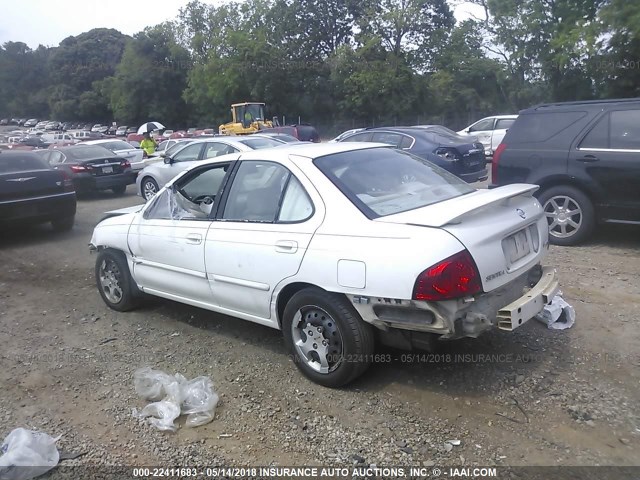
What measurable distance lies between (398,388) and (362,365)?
0.35m

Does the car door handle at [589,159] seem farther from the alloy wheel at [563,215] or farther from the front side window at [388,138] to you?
the front side window at [388,138]

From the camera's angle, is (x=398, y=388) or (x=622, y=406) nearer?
(x=622, y=406)

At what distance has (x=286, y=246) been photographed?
13.3 feet

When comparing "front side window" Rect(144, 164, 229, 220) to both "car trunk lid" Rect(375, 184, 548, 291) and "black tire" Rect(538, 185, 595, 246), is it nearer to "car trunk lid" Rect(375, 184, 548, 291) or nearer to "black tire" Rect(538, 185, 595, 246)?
"car trunk lid" Rect(375, 184, 548, 291)

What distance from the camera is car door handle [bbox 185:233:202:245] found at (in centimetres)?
472

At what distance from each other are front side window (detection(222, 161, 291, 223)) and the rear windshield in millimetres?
6172

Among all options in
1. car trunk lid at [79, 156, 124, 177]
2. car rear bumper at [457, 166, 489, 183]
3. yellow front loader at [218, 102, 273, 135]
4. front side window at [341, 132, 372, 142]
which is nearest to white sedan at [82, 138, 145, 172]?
car trunk lid at [79, 156, 124, 177]

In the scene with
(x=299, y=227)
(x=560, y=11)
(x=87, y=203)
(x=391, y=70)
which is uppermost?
(x=560, y=11)

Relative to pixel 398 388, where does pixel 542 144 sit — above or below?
above

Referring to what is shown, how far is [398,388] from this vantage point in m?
3.99

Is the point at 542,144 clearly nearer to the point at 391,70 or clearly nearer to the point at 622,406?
the point at 622,406

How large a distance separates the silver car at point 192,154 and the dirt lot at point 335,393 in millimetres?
6403

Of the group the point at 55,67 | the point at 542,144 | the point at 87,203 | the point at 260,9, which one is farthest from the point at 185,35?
the point at 542,144

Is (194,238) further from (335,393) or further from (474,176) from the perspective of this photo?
(474,176)
